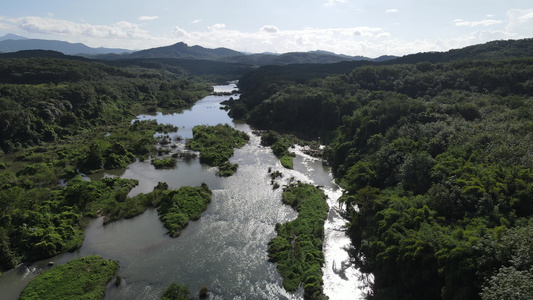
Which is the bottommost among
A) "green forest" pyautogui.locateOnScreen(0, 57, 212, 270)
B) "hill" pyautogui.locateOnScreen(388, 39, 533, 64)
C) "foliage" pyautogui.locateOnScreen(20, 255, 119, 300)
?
"foliage" pyautogui.locateOnScreen(20, 255, 119, 300)

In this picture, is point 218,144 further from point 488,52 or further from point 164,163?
point 488,52

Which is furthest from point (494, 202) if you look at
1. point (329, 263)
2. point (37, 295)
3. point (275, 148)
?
point (275, 148)

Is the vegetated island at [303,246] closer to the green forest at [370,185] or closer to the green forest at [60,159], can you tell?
the green forest at [370,185]

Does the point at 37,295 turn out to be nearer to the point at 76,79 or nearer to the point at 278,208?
the point at 278,208

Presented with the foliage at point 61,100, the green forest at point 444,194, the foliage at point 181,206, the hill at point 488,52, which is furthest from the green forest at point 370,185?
the hill at point 488,52

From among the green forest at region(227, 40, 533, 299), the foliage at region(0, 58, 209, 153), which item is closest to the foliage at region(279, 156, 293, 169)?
the green forest at region(227, 40, 533, 299)

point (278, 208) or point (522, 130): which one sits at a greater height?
point (522, 130)

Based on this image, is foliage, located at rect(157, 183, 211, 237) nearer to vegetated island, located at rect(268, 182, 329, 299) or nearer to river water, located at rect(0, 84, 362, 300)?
river water, located at rect(0, 84, 362, 300)
